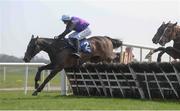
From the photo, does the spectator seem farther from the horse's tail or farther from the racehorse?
the racehorse

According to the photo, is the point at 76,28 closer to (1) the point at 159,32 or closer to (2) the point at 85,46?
(2) the point at 85,46

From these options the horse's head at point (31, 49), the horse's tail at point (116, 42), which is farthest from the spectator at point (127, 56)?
the horse's head at point (31, 49)

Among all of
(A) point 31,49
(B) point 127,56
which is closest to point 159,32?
(B) point 127,56

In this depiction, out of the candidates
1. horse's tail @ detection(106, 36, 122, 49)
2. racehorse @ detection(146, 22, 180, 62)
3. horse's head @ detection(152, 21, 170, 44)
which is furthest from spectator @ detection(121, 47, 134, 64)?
racehorse @ detection(146, 22, 180, 62)

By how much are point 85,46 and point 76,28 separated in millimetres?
708

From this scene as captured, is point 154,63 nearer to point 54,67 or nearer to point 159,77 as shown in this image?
point 159,77

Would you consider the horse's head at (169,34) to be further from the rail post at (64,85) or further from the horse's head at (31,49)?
the rail post at (64,85)

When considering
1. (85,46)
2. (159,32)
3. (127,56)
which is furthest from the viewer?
(127,56)

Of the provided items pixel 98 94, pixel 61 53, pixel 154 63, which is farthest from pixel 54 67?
pixel 154 63

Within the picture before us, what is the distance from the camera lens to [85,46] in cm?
1429

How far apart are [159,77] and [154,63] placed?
0.35 m

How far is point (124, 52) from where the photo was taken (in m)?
16.2

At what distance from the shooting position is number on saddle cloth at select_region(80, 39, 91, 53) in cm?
1412

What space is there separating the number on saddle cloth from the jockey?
13cm
